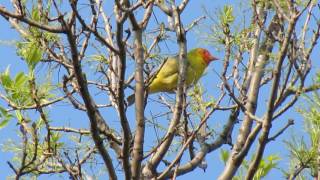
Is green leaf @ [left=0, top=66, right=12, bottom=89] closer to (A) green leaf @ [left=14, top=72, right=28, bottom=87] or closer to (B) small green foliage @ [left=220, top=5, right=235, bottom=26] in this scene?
(A) green leaf @ [left=14, top=72, right=28, bottom=87]

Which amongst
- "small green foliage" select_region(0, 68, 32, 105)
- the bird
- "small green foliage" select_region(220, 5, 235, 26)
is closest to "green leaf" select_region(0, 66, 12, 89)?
"small green foliage" select_region(0, 68, 32, 105)

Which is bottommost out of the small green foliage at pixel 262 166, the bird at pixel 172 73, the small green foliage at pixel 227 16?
the small green foliage at pixel 262 166

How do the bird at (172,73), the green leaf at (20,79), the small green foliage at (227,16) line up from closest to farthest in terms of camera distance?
the green leaf at (20,79) < the small green foliage at (227,16) < the bird at (172,73)

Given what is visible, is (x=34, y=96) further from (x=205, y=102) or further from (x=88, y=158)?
(x=205, y=102)

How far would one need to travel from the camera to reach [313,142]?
10.6 feet

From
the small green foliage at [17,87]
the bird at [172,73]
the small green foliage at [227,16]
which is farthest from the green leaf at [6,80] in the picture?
the bird at [172,73]

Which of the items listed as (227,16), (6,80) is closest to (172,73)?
(227,16)

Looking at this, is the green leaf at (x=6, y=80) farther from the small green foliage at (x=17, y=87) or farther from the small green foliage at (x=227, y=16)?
the small green foliage at (x=227, y=16)

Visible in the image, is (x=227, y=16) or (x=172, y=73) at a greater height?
(x=172, y=73)

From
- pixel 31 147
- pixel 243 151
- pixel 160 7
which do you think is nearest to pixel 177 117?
pixel 243 151

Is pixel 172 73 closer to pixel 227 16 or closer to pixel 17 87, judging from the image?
pixel 227 16

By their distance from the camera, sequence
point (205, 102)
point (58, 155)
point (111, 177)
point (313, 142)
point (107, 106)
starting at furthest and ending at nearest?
point (107, 106) → point (205, 102) → point (58, 155) → point (313, 142) → point (111, 177)

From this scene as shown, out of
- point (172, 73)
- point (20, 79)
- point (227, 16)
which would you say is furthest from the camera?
point (172, 73)

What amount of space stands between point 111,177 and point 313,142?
967mm
